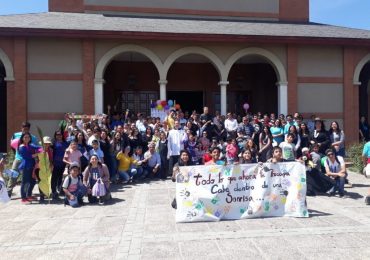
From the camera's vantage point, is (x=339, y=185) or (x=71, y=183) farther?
(x=339, y=185)

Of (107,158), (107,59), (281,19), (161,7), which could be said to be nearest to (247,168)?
(107,158)

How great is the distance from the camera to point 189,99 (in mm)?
17969

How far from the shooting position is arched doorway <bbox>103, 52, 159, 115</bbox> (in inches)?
653

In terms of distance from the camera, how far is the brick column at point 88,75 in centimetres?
1301

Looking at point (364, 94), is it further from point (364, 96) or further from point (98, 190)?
point (98, 190)

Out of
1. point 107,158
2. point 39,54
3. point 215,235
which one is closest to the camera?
point 215,235

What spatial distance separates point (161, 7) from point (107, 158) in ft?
33.8

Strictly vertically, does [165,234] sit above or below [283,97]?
below

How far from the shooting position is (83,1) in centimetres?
1634

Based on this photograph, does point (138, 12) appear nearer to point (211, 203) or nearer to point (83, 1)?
point (83, 1)

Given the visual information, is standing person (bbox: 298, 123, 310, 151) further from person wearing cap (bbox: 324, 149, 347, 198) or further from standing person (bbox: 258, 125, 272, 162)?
person wearing cap (bbox: 324, 149, 347, 198)

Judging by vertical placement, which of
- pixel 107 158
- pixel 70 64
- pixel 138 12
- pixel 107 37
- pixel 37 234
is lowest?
pixel 37 234

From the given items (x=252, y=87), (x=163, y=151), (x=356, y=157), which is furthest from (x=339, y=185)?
(x=252, y=87)

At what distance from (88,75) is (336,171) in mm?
9497
